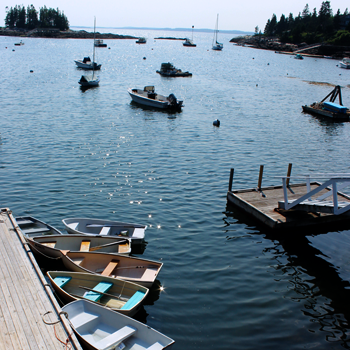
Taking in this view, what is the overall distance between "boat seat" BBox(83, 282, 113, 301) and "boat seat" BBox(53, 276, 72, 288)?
3.39 ft

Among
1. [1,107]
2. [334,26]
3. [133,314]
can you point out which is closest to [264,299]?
[133,314]

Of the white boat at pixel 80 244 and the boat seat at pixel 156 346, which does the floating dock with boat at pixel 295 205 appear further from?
the boat seat at pixel 156 346

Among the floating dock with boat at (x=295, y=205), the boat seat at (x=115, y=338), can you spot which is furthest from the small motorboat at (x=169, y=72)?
the boat seat at (x=115, y=338)

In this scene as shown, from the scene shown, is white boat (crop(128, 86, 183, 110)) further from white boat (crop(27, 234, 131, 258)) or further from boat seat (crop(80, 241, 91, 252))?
boat seat (crop(80, 241, 91, 252))

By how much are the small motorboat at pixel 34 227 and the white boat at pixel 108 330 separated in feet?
20.7

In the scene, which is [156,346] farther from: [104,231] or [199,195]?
[199,195]

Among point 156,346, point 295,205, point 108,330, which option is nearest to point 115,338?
point 108,330

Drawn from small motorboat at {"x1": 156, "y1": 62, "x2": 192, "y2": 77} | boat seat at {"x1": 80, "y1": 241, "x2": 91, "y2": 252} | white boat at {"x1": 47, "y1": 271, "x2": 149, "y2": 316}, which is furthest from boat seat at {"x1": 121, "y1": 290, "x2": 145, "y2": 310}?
small motorboat at {"x1": 156, "y1": 62, "x2": 192, "y2": 77}

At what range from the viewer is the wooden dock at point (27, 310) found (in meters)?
9.68

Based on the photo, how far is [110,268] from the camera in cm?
1458

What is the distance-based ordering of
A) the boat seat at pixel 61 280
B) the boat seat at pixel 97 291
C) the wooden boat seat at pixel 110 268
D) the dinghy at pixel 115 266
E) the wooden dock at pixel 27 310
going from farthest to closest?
the wooden boat seat at pixel 110 268 < the dinghy at pixel 115 266 < the boat seat at pixel 61 280 < the boat seat at pixel 97 291 < the wooden dock at pixel 27 310

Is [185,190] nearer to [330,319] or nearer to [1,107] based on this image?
[330,319]

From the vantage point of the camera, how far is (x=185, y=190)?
23.9m

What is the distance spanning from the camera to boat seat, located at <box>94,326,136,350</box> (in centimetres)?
1056
